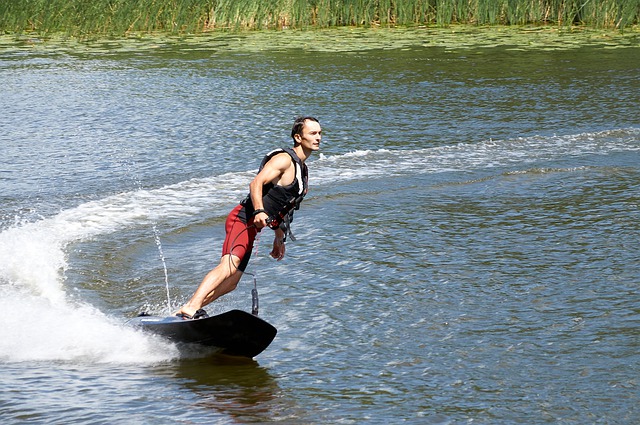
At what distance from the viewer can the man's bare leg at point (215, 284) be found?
21.1ft

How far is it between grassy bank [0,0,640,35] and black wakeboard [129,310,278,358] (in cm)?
1983

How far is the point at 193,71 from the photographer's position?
1984 cm

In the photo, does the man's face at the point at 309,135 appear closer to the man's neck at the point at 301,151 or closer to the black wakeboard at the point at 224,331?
the man's neck at the point at 301,151

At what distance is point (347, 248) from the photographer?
8.95 meters

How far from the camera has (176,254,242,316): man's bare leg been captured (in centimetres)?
643

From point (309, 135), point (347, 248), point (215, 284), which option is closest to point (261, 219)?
point (215, 284)

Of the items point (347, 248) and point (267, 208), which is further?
point (347, 248)

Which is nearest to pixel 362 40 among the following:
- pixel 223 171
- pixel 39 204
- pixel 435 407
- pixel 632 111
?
pixel 632 111

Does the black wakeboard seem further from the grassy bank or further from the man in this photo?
the grassy bank

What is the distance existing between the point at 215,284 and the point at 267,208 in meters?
0.58

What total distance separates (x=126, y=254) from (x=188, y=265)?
727mm

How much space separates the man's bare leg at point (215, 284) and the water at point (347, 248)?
0.30 m

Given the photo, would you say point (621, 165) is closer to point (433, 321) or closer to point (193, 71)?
point (433, 321)

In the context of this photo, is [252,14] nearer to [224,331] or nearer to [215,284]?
[215,284]
